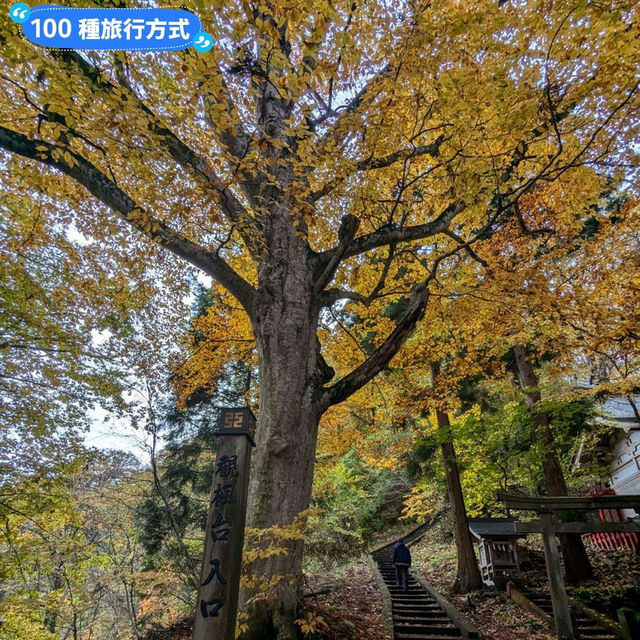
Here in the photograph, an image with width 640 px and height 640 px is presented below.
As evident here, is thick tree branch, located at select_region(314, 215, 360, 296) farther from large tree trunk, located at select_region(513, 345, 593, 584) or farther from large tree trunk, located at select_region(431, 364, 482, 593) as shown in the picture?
large tree trunk, located at select_region(513, 345, 593, 584)

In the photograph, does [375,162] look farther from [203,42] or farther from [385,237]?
[203,42]

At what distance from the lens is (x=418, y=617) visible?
7.87 metres

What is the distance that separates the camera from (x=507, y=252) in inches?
448

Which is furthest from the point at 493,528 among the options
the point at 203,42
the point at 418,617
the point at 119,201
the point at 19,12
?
the point at 19,12

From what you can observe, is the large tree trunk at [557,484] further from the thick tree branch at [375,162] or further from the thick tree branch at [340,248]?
the thick tree branch at [340,248]

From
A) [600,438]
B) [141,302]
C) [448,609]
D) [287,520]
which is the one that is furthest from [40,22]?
[600,438]

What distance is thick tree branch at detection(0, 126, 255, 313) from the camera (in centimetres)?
438

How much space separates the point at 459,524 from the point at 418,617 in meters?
3.83

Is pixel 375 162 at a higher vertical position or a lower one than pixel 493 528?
higher

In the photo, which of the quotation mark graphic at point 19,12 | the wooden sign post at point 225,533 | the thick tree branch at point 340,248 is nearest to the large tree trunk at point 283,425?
the thick tree branch at point 340,248

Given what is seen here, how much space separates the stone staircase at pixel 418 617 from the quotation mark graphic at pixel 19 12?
33.5ft

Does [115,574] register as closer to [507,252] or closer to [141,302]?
[141,302]

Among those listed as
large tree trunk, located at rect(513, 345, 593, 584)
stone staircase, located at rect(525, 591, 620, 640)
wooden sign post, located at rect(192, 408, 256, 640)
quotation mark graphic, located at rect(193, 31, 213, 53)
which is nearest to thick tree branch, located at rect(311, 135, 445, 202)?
quotation mark graphic, located at rect(193, 31, 213, 53)

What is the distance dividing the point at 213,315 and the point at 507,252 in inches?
359
